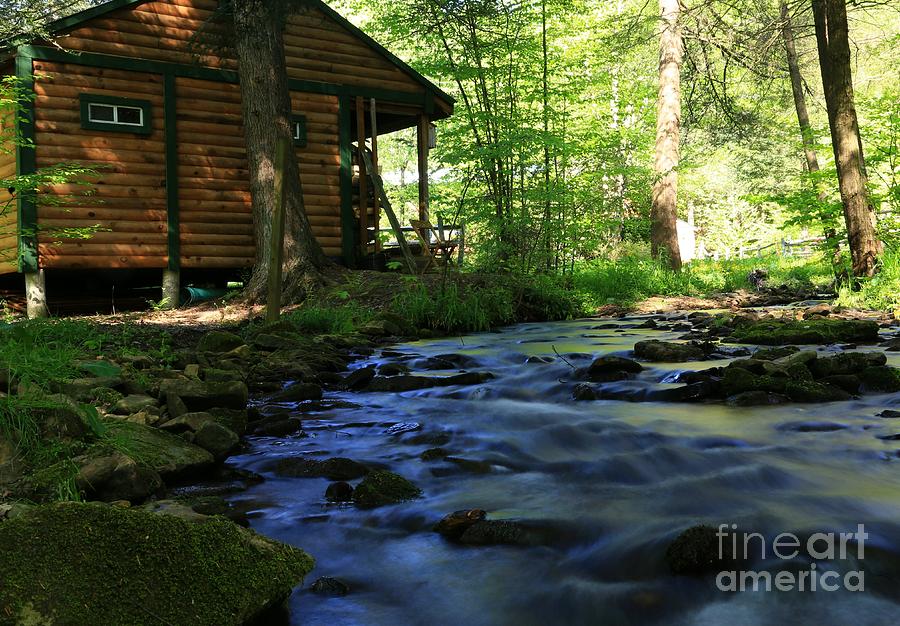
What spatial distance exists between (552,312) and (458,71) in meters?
4.88

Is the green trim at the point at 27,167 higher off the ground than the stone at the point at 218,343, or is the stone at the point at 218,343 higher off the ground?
the green trim at the point at 27,167

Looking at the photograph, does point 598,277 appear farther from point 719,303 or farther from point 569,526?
point 569,526

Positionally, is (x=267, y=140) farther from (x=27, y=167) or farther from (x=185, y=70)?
(x=27, y=167)

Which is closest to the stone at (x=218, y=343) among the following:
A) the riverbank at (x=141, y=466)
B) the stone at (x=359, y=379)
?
the riverbank at (x=141, y=466)

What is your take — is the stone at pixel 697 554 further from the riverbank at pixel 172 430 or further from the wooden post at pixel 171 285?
the wooden post at pixel 171 285

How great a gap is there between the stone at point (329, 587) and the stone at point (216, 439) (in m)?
1.56

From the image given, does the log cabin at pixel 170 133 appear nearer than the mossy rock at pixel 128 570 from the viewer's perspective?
No

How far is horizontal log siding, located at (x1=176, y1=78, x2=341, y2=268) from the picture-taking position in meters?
14.0

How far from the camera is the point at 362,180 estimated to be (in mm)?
15375

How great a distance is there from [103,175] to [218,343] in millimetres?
7031

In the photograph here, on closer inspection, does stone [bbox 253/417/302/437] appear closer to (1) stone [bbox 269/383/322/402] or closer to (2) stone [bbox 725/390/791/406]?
(1) stone [bbox 269/383/322/402]

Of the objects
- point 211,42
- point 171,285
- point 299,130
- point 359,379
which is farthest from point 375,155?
point 359,379

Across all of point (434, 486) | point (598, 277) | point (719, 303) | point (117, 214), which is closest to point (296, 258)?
point (117, 214)

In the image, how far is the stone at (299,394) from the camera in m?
5.83
